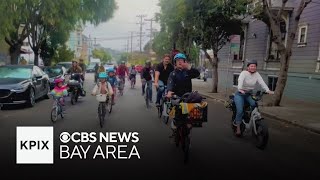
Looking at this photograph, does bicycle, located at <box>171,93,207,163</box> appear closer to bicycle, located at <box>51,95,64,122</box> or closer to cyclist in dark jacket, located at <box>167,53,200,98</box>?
cyclist in dark jacket, located at <box>167,53,200,98</box>

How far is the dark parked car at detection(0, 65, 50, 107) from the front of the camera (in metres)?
12.1

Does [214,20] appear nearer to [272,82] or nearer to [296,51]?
[296,51]

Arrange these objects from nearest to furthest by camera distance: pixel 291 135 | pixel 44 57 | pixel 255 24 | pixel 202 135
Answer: pixel 202 135, pixel 291 135, pixel 255 24, pixel 44 57

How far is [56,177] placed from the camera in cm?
518

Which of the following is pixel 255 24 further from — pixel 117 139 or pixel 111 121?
pixel 117 139

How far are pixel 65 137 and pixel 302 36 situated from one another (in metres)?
15.8

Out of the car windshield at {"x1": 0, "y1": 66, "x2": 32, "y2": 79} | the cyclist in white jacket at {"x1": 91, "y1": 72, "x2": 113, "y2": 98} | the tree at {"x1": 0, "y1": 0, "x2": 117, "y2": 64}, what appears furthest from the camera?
the tree at {"x1": 0, "y1": 0, "x2": 117, "y2": 64}

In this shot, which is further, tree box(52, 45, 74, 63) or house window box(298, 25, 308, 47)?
tree box(52, 45, 74, 63)

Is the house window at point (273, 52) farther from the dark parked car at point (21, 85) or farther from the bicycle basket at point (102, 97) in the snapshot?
the bicycle basket at point (102, 97)

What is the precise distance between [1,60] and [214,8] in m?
24.9

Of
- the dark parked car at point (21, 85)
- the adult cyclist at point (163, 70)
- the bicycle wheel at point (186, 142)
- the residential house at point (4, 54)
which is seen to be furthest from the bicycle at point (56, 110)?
the residential house at point (4, 54)

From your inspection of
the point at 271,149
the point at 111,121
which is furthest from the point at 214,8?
the point at 271,149

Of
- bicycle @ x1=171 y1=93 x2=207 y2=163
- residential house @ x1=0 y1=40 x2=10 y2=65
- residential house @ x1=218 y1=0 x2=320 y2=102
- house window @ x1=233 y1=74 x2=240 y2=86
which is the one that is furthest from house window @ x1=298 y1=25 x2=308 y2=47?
residential house @ x1=0 y1=40 x2=10 y2=65

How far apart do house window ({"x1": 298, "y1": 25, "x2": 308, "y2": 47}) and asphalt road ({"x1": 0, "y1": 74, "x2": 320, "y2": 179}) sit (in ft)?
32.5
